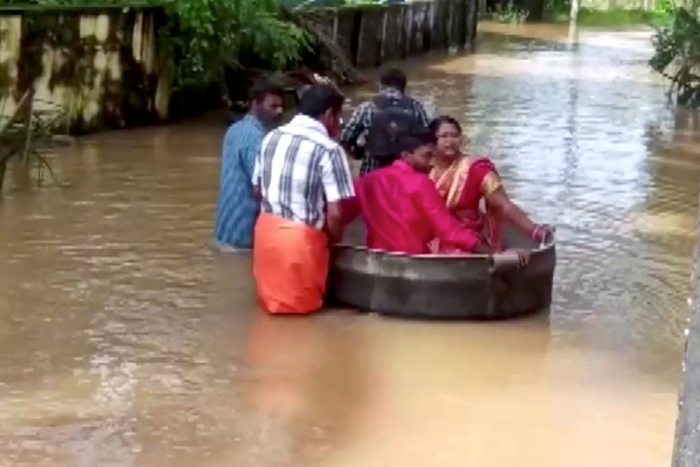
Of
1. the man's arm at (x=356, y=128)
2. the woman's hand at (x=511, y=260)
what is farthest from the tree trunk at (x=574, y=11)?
the woman's hand at (x=511, y=260)

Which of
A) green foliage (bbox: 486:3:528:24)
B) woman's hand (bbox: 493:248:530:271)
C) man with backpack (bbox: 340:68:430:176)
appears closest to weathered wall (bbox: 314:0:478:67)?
green foliage (bbox: 486:3:528:24)

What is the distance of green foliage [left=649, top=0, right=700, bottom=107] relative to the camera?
2062 cm

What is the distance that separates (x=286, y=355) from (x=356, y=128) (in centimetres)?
244

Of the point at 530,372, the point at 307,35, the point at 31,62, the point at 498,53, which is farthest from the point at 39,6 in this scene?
the point at 498,53

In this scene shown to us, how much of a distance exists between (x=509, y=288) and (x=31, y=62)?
7533 mm

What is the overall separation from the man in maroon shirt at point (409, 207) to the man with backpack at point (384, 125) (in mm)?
324

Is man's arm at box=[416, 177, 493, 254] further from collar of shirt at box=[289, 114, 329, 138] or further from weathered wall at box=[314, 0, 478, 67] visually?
weathered wall at box=[314, 0, 478, 67]

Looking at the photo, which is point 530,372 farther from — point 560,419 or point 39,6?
point 39,6

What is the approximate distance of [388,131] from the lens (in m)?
8.26

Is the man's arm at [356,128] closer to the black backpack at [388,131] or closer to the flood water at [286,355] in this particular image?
the black backpack at [388,131]

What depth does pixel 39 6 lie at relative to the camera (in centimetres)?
1408

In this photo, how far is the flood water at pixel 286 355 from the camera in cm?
587

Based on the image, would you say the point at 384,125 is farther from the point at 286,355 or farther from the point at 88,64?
the point at 88,64

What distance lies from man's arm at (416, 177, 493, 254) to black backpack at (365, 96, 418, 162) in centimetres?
47
